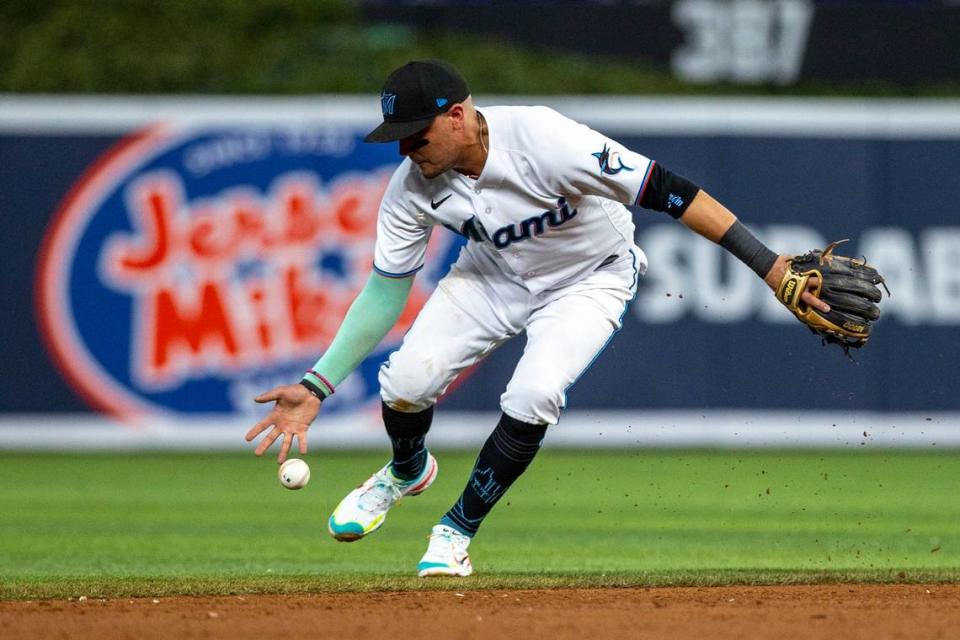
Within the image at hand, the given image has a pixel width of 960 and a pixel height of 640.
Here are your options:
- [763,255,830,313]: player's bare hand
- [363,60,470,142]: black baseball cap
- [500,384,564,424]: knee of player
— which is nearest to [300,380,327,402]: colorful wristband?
[500,384,564,424]: knee of player

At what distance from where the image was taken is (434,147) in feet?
17.1

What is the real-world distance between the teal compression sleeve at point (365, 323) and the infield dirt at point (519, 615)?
78 centimetres

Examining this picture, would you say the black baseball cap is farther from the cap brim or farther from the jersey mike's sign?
the jersey mike's sign

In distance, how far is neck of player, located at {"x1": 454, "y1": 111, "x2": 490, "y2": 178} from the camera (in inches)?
209

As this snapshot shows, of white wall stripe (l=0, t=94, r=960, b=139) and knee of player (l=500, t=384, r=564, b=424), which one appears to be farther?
white wall stripe (l=0, t=94, r=960, b=139)

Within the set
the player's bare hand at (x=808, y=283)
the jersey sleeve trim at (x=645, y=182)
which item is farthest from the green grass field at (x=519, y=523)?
the jersey sleeve trim at (x=645, y=182)

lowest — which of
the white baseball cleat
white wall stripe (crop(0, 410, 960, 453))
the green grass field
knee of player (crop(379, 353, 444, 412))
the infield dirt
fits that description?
white wall stripe (crop(0, 410, 960, 453))

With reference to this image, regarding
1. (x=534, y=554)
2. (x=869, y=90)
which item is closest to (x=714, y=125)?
(x=869, y=90)

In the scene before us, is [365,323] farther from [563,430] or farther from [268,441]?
[563,430]

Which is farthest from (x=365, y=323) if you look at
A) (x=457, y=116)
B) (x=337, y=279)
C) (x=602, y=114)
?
(x=602, y=114)

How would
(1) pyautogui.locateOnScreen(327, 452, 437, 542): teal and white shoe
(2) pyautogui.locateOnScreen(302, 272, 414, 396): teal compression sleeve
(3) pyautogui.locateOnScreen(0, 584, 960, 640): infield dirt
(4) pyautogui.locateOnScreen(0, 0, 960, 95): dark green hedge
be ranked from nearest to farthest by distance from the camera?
1. (3) pyautogui.locateOnScreen(0, 584, 960, 640): infield dirt
2. (2) pyautogui.locateOnScreen(302, 272, 414, 396): teal compression sleeve
3. (1) pyautogui.locateOnScreen(327, 452, 437, 542): teal and white shoe
4. (4) pyautogui.locateOnScreen(0, 0, 960, 95): dark green hedge

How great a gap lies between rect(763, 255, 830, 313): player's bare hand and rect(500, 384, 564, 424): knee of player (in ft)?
2.56

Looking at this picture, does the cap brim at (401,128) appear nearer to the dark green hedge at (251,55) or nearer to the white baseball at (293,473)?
the white baseball at (293,473)

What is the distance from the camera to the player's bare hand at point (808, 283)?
16.8ft
